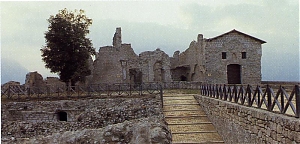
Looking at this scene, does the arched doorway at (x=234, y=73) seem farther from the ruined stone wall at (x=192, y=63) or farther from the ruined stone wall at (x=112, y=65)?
the ruined stone wall at (x=112, y=65)

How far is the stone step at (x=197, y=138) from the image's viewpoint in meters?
12.5

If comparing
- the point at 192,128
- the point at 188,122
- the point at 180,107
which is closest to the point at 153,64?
the point at 180,107

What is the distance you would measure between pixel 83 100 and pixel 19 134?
452 cm

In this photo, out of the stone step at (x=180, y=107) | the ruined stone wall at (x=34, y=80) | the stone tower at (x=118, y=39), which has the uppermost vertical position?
the stone tower at (x=118, y=39)

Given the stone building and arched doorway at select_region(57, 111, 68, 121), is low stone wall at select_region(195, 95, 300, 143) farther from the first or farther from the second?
the stone building

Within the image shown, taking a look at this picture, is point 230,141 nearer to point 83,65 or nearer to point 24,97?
point 24,97

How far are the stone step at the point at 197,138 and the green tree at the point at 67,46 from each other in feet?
58.0

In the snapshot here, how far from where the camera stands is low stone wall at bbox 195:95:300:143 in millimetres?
6414

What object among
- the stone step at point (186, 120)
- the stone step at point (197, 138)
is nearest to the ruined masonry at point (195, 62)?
the stone step at point (186, 120)

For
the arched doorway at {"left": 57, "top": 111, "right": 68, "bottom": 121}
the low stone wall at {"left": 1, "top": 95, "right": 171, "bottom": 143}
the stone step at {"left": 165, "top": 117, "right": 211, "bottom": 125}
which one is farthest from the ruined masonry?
the stone step at {"left": 165, "top": 117, "right": 211, "bottom": 125}

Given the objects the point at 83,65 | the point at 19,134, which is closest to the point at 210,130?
the point at 19,134

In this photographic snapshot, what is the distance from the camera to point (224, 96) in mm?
13070

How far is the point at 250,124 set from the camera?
8883mm

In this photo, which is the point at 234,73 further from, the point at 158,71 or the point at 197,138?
the point at 197,138
